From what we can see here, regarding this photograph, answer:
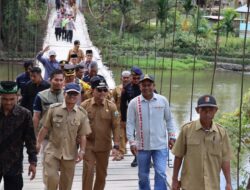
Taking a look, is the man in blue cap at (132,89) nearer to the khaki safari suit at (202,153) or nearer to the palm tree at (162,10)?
the khaki safari suit at (202,153)

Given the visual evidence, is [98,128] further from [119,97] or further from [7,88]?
[119,97]

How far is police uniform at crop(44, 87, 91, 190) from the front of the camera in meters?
2.63

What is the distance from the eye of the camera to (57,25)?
1338cm

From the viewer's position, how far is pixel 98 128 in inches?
113

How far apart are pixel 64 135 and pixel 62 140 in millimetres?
25

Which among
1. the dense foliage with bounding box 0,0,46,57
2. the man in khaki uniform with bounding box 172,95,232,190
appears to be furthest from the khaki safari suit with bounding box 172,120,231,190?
the dense foliage with bounding box 0,0,46,57

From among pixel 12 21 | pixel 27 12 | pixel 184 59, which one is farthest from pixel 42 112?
pixel 184 59

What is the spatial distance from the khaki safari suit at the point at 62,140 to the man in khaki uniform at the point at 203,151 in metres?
0.57

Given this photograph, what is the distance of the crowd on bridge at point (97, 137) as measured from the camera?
2.22 m

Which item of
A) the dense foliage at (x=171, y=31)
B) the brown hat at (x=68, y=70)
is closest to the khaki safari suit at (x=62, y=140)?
the brown hat at (x=68, y=70)

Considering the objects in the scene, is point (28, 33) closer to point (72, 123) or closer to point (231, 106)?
point (231, 106)

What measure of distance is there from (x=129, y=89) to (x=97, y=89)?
826 millimetres

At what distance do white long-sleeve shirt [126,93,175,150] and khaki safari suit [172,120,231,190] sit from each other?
551 mm

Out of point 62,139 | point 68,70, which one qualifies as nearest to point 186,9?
point 68,70
